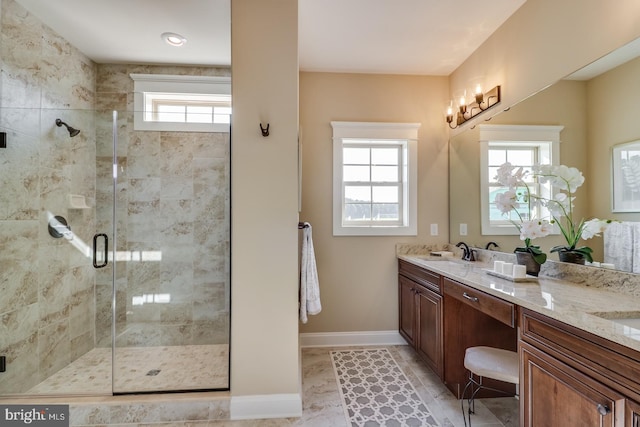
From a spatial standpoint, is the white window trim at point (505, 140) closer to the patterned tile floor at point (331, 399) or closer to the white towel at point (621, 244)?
the white towel at point (621, 244)

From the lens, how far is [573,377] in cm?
106

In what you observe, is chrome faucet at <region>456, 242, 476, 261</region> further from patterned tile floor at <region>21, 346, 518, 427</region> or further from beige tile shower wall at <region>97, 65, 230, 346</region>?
beige tile shower wall at <region>97, 65, 230, 346</region>

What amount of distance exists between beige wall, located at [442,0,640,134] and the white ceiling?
15cm

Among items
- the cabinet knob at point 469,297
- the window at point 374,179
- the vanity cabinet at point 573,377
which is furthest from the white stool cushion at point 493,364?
the window at point 374,179

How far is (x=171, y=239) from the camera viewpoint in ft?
8.77

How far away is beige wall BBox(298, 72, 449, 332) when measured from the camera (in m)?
2.93

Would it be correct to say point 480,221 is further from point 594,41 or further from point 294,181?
point 294,181

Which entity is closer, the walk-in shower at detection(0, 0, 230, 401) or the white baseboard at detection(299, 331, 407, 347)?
the walk-in shower at detection(0, 0, 230, 401)

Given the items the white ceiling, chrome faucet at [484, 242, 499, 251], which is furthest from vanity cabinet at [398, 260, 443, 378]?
the white ceiling

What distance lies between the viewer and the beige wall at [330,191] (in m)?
2.93

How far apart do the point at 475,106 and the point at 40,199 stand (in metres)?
3.62

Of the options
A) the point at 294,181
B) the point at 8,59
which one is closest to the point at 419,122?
the point at 294,181

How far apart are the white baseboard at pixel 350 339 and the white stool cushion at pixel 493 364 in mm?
1228

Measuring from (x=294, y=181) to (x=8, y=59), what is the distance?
2.22 m
